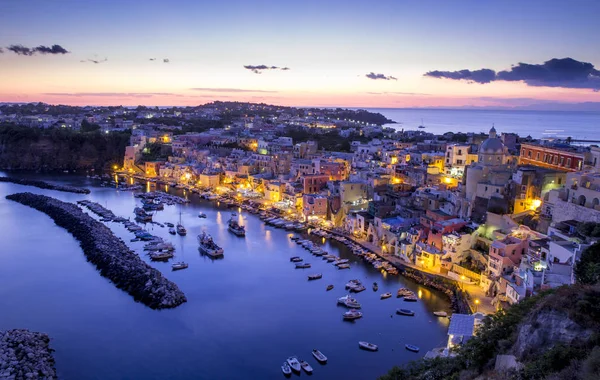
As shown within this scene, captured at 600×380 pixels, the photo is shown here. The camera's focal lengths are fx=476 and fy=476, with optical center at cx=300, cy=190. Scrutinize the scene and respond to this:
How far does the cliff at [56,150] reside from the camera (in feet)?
122

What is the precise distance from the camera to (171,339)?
10.8m

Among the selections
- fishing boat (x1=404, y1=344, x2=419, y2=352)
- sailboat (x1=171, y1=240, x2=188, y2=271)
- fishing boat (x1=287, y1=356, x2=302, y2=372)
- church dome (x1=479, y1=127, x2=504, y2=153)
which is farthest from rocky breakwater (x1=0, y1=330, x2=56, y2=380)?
church dome (x1=479, y1=127, x2=504, y2=153)

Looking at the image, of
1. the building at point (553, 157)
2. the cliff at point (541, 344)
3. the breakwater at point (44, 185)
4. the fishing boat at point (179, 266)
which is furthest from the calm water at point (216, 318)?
the breakwater at point (44, 185)

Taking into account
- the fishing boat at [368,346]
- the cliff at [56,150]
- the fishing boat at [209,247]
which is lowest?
the fishing boat at [368,346]

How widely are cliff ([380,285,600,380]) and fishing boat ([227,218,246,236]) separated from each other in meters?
12.6

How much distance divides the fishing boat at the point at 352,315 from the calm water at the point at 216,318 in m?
0.20

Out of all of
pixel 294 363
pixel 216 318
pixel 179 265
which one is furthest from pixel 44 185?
pixel 294 363

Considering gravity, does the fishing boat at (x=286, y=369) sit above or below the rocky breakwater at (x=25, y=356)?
below

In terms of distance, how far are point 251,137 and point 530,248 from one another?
28018mm

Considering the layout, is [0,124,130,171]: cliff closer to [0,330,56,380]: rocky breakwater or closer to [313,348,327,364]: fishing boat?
[0,330,56,380]: rocky breakwater

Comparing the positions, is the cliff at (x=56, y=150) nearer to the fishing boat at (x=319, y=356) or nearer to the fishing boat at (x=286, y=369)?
the fishing boat at (x=319, y=356)

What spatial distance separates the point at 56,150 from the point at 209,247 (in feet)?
90.0

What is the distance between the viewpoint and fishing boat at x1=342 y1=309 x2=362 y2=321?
1172cm

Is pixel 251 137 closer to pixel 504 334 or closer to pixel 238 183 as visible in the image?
pixel 238 183
